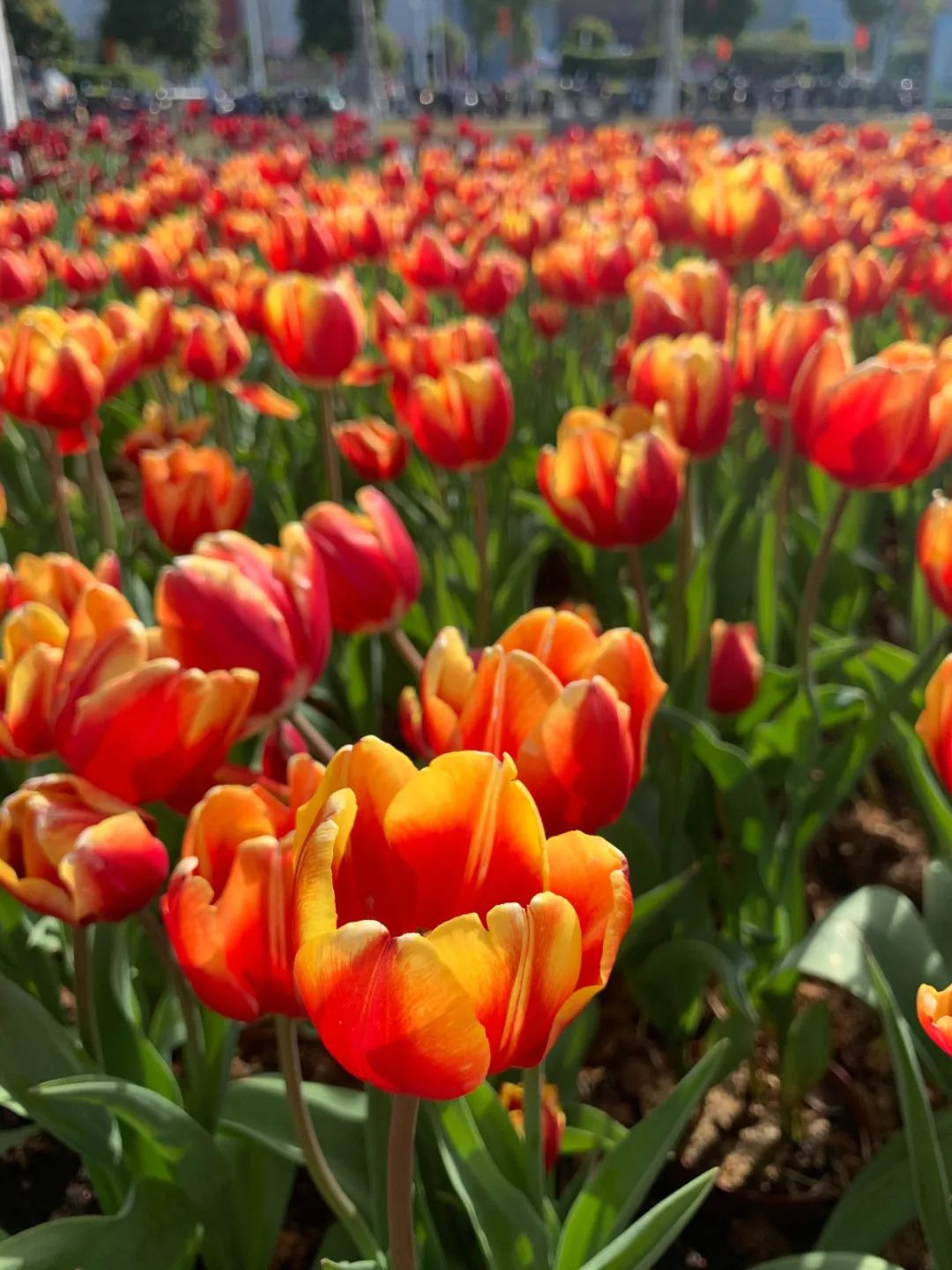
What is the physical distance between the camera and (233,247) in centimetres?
412

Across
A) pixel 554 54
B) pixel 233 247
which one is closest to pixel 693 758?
pixel 233 247

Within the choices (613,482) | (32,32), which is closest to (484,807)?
(613,482)

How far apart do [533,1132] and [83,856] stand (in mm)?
358

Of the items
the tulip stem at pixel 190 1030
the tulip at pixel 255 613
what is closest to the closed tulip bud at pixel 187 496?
the tulip at pixel 255 613

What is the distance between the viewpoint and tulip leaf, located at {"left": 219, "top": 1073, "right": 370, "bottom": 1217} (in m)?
0.96

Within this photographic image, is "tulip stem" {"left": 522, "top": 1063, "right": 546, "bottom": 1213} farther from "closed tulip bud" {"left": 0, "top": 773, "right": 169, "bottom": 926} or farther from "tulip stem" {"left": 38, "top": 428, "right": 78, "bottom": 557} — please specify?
"tulip stem" {"left": 38, "top": 428, "right": 78, "bottom": 557}

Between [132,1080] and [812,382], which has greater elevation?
[812,382]

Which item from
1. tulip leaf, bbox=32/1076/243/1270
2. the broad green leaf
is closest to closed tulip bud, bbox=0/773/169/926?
tulip leaf, bbox=32/1076/243/1270

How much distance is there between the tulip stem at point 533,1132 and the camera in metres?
0.75

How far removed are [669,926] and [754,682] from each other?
0.32m

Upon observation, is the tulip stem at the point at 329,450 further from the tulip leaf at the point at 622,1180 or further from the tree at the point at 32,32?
the tree at the point at 32,32

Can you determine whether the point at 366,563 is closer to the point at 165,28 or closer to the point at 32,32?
the point at 32,32

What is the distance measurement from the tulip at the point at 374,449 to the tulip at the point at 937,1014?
1.61 m

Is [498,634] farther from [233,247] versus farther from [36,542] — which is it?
[233,247]
